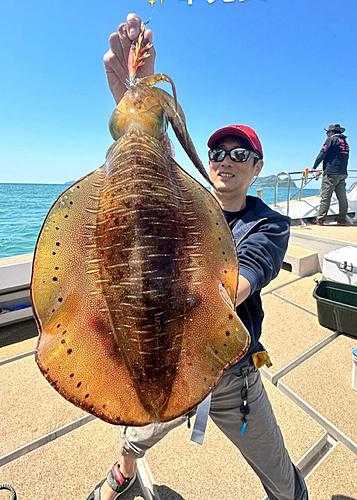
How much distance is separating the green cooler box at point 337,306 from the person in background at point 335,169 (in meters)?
5.03

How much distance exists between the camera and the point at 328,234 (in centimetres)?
677

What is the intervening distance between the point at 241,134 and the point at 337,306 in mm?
2607

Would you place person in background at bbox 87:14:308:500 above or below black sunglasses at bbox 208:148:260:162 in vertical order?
below

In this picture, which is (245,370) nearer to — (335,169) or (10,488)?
(10,488)

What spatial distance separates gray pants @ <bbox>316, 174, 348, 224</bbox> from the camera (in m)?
7.94

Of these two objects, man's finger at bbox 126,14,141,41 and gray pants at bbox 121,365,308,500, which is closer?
man's finger at bbox 126,14,141,41

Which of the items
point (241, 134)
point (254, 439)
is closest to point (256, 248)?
point (241, 134)

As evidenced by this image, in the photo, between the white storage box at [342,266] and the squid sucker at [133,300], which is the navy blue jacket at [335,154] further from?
the squid sucker at [133,300]

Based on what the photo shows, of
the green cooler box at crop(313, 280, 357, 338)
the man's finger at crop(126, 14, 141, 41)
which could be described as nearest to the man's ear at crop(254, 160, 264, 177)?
the man's finger at crop(126, 14, 141, 41)

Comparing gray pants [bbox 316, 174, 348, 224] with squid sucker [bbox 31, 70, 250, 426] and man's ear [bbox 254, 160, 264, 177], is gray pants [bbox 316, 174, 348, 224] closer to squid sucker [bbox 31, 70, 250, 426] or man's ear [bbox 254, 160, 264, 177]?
man's ear [bbox 254, 160, 264, 177]

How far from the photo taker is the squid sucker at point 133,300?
774mm

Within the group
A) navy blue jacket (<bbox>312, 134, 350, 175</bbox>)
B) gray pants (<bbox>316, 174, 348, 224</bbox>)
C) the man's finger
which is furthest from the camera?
gray pants (<bbox>316, 174, 348, 224</bbox>)

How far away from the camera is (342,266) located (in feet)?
13.4

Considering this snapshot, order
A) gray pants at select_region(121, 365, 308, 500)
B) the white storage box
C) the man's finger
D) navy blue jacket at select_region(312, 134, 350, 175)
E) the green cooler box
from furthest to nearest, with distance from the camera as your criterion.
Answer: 1. navy blue jacket at select_region(312, 134, 350, 175)
2. the white storage box
3. the green cooler box
4. gray pants at select_region(121, 365, 308, 500)
5. the man's finger
